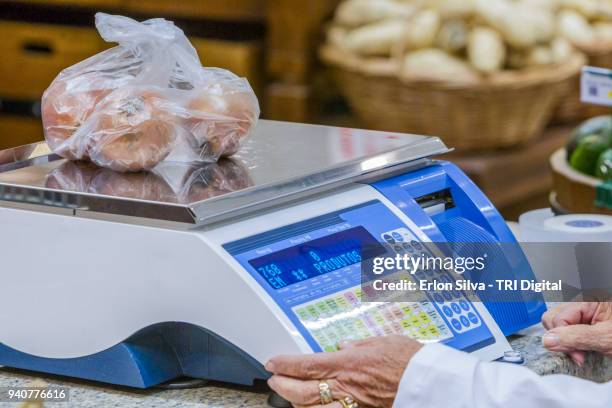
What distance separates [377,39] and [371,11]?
114 millimetres

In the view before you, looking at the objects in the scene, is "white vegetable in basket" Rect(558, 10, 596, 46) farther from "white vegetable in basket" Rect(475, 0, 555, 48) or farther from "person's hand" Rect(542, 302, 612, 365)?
"person's hand" Rect(542, 302, 612, 365)

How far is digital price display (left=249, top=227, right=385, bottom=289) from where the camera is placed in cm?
105

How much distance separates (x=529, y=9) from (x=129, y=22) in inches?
71.6

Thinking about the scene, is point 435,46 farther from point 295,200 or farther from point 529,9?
point 295,200

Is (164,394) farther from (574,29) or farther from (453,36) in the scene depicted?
(574,29)

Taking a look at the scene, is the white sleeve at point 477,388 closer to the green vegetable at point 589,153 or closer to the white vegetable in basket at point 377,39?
the green vegetable at point 589,153

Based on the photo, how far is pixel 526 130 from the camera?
2887 millimetres

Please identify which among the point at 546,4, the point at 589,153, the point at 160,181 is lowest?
the point at 589,153

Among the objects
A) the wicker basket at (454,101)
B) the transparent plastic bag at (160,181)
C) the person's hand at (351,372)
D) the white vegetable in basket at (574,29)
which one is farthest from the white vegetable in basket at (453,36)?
the person's hand at (351,372)

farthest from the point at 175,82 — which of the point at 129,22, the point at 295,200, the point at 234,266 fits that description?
the point at 234,266

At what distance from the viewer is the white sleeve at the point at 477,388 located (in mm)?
1057

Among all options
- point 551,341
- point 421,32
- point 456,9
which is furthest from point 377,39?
point 551,341

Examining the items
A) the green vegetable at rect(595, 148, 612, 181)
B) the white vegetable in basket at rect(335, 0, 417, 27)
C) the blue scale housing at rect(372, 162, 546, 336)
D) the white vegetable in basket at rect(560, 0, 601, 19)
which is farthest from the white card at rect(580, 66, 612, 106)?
the white vegetable in basket at rect(560, 0, 601, 19)

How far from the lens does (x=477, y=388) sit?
1063 mm
